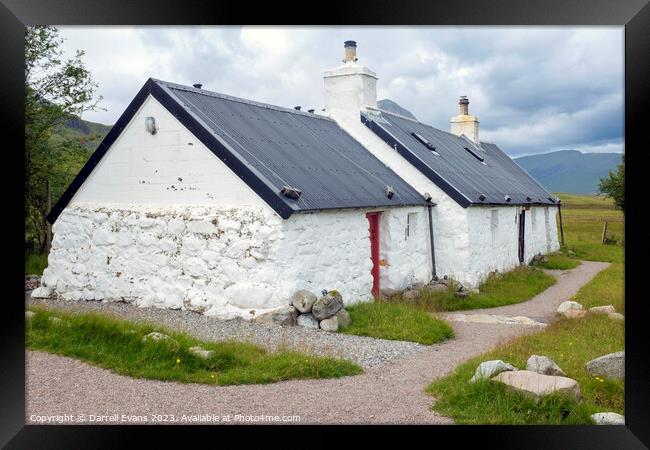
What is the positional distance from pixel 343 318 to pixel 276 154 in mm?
3673

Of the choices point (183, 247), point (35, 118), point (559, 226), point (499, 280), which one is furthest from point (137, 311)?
point (559, 226)

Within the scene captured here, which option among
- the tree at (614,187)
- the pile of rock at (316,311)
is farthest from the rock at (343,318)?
the tree at (614,187)

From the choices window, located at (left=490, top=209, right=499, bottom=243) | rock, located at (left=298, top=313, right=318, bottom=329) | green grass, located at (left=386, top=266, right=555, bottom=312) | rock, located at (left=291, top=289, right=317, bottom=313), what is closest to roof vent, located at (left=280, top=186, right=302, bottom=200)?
rock, located at (left=291, top=289, right=317, bottom=313)

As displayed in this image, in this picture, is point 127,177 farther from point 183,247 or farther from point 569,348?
point 569,348

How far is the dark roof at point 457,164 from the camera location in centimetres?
1648

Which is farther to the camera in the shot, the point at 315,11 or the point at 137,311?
the point at 137,311

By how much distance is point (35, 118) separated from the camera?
50.1 ft

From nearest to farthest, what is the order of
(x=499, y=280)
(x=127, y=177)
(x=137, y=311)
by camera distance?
(x=137, y=311) → (x=127, y=177) → (x=499, y=280)

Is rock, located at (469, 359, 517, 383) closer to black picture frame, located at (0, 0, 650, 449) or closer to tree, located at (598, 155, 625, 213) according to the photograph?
black picture frame, located at (0, 0, 650, 449)

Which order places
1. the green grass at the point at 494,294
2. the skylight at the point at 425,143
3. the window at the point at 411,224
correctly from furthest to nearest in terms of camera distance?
the skylight at the point at 425,143, the window at the point at 411,224, the green grass at the point at 494,294

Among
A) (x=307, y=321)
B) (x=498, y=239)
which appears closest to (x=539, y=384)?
(x=307, y=321)

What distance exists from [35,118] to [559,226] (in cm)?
2113

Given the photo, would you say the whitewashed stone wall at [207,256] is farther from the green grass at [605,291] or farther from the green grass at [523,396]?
the green grass at [605,291]

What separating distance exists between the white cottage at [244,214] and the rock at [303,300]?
194 millimetres
